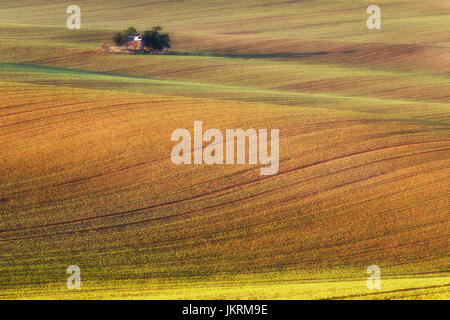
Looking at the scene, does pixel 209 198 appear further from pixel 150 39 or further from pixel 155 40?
pixel 150 39

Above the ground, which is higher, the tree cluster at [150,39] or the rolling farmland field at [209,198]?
the tree cluster at [150,39]

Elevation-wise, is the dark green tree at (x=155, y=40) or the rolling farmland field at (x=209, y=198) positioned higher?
the dark green tree at (x=155, y=40)

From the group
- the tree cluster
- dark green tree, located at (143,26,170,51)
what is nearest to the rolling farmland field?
the tree cluster

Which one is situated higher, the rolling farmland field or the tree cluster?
the tree cluster

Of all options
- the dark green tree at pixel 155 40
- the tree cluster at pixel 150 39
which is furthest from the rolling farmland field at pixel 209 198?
the dark green tree at pixel 155 40

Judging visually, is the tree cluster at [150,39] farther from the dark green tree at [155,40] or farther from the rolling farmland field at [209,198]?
the rolling farmland field at [209,198]

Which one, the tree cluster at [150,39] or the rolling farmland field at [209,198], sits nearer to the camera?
the rolling farmland field at [209,198]

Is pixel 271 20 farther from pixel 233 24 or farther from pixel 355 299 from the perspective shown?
pixel 355 299

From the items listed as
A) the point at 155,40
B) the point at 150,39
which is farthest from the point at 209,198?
the point at 150,39

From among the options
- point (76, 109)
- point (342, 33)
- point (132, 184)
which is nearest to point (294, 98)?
point (76, 109)

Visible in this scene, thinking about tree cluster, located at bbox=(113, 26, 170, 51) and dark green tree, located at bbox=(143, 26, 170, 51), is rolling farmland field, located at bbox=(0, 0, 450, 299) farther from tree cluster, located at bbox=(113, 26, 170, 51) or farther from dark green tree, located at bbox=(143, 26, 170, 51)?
dark green tree, located at bbox=(143, 26, 170, 51)

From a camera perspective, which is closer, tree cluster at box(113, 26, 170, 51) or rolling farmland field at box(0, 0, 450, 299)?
rolling farmland field at box(0, 0, 450, 299)
